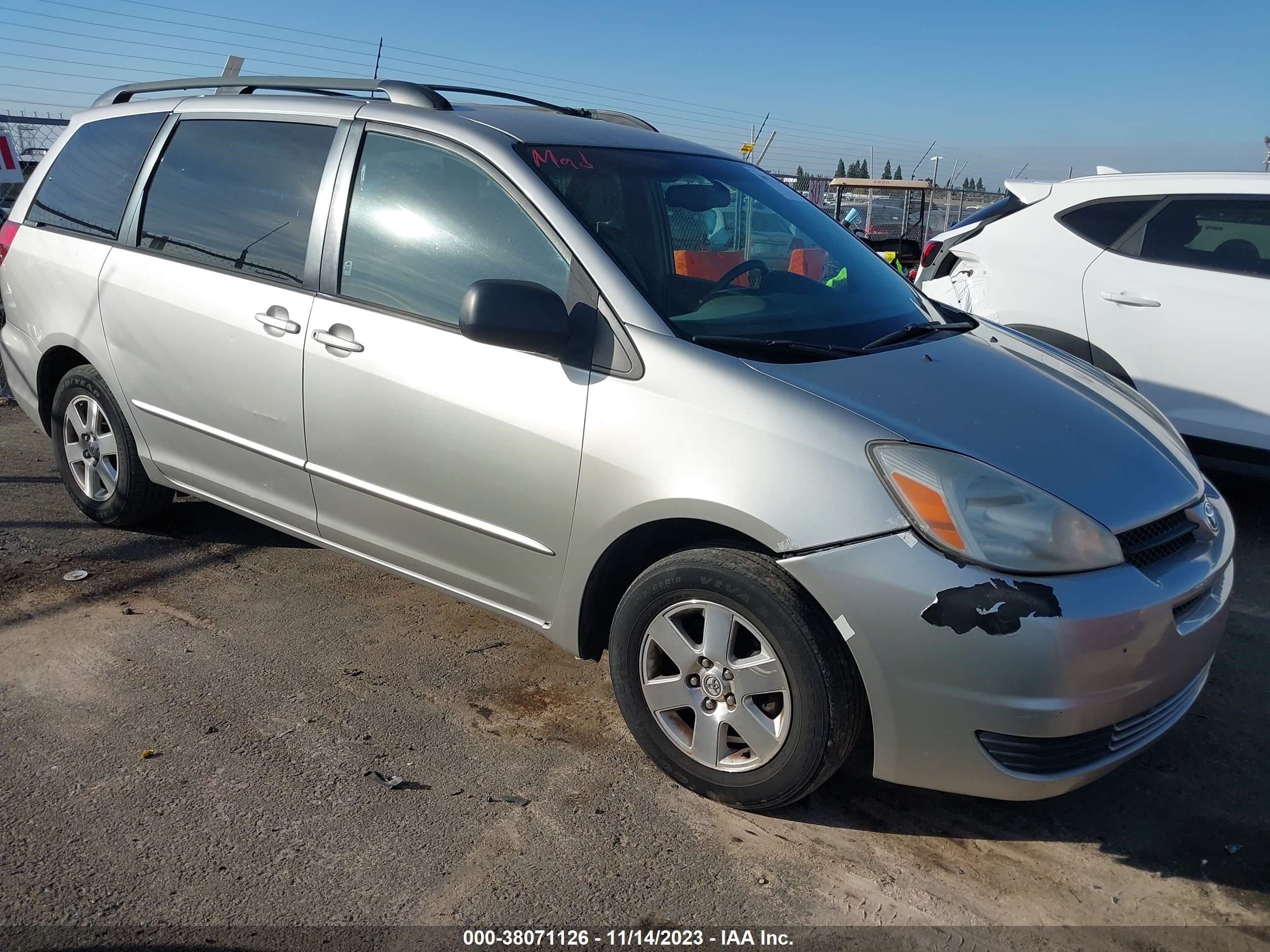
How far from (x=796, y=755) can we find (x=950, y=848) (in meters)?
0.52

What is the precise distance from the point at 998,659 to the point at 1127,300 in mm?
3813

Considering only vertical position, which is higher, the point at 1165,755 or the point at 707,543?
the point at 707,543

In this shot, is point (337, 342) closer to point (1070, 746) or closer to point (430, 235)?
point (430, 235)

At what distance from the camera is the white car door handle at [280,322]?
3408 millimetres

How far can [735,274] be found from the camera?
329 centimetres

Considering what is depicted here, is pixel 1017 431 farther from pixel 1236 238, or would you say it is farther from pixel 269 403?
pixel 1236 238

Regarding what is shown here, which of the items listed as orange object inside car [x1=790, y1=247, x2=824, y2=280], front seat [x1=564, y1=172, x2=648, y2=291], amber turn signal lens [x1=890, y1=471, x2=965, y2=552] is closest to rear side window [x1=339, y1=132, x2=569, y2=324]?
front seat [x1=564, y1=172, x2=648, y2=291]

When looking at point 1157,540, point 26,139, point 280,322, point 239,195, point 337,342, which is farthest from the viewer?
point 26,139

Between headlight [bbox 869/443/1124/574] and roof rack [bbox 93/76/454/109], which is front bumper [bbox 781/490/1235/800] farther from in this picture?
roof rack [bbox 93/76/454/109]

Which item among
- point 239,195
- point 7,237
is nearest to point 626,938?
point 239,195

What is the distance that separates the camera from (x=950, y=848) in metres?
2.65

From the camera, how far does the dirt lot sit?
2396mm

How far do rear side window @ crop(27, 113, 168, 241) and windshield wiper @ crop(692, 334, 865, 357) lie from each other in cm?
274

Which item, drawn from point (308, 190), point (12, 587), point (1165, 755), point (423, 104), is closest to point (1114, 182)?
point (1165, 755)
